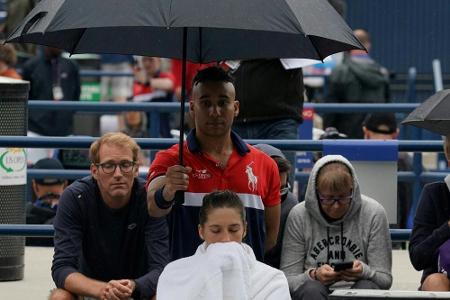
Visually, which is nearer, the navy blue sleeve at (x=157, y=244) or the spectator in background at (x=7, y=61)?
the navy blue sleeve at (x=157, y=244)

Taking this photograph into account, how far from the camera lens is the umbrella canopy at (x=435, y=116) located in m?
7.74

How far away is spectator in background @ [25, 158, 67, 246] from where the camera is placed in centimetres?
1127

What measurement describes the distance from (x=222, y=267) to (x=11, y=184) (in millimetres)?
3710

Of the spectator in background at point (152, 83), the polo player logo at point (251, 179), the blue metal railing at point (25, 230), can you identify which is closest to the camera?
the polo player logo at point (251, 179)

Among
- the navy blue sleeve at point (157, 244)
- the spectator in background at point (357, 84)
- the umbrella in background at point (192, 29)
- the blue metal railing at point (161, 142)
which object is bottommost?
the navy blue sleeve at point (157, 244)

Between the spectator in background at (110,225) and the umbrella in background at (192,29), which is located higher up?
the umbrella in background at (192,29)

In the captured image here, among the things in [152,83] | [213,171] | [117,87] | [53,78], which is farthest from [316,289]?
[117,87]

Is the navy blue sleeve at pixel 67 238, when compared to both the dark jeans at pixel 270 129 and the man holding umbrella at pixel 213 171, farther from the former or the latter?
the dark jeans at pixel 270 129

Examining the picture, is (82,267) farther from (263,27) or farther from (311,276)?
(263,27)

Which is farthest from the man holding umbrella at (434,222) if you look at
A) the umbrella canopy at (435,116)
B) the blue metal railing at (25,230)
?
the blue metal railing at (25,230)

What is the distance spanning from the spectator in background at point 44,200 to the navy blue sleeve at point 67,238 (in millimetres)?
2858

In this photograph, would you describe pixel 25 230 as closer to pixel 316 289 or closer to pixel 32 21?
pixel 316 289

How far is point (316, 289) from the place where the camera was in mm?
7684

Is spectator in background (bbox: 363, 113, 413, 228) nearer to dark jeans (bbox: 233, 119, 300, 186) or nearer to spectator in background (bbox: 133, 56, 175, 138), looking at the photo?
dark jeans (bbox: 233, 119, 300, 186)
